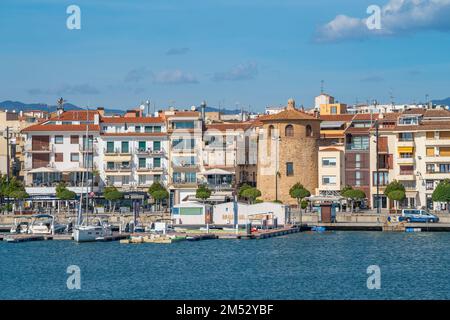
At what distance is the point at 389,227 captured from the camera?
61531 millimetres

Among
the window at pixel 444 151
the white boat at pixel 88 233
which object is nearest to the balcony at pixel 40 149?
the white boat at pixel 88 233

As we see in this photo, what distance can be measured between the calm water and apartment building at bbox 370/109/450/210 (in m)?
10.6

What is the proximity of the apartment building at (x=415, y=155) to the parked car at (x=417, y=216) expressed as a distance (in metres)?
6.23

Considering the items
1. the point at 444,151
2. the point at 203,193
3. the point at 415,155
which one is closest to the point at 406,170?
the point at 415,155

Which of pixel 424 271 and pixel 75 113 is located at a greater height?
pixel 75 113

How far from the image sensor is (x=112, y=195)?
233ft

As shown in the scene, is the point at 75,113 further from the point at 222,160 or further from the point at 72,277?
the point at 72,277

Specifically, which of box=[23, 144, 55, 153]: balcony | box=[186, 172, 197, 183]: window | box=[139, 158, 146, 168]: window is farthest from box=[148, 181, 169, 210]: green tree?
box=[23, 144, 55, 153]: balcony

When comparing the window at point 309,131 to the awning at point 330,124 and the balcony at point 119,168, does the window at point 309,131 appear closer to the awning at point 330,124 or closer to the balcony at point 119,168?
the awning at point 330,124

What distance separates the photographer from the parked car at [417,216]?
2463 inches

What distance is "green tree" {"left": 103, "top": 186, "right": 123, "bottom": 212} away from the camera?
7094cm

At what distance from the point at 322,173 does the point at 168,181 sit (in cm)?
1118
